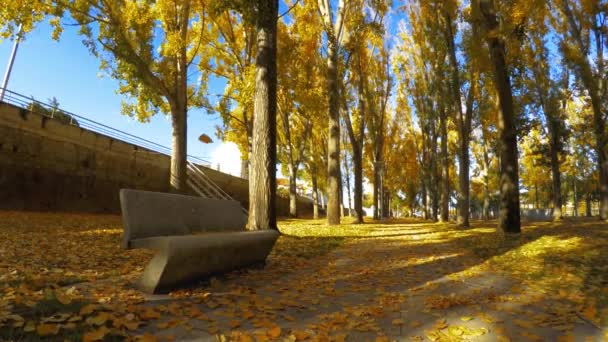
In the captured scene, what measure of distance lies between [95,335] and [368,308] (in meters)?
2.19

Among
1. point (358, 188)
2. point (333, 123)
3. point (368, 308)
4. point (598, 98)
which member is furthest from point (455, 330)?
point (598, 98)

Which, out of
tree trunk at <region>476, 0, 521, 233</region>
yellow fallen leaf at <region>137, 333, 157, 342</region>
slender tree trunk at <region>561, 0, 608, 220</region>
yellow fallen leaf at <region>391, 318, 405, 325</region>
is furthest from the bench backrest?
slender tree trunk at <region>561, 0, 608, 220</region>

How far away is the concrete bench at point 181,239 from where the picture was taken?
3.14m

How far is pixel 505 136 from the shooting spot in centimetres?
931

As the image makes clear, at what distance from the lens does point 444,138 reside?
→ 55.4 feet

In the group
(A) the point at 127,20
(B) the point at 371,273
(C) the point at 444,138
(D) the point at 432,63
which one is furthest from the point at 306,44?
(B) the point at 371,273

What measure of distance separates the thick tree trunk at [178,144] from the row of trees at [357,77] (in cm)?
3

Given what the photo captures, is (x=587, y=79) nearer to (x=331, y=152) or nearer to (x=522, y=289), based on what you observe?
(x=331, y=152)

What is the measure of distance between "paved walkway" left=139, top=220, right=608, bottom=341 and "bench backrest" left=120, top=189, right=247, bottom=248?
72 centimetres

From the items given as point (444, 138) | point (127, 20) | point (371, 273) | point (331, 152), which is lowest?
point (371, 273)

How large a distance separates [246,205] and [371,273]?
1852cm

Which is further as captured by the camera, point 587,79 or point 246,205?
point 246,205

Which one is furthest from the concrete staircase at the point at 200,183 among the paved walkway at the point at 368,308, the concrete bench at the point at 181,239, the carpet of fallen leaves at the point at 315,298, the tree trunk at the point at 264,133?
the paved walkway at the point at 368,308

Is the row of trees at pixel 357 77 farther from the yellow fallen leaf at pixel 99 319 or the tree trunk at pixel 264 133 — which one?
the yellow fallen leaf at pixel 99 319
